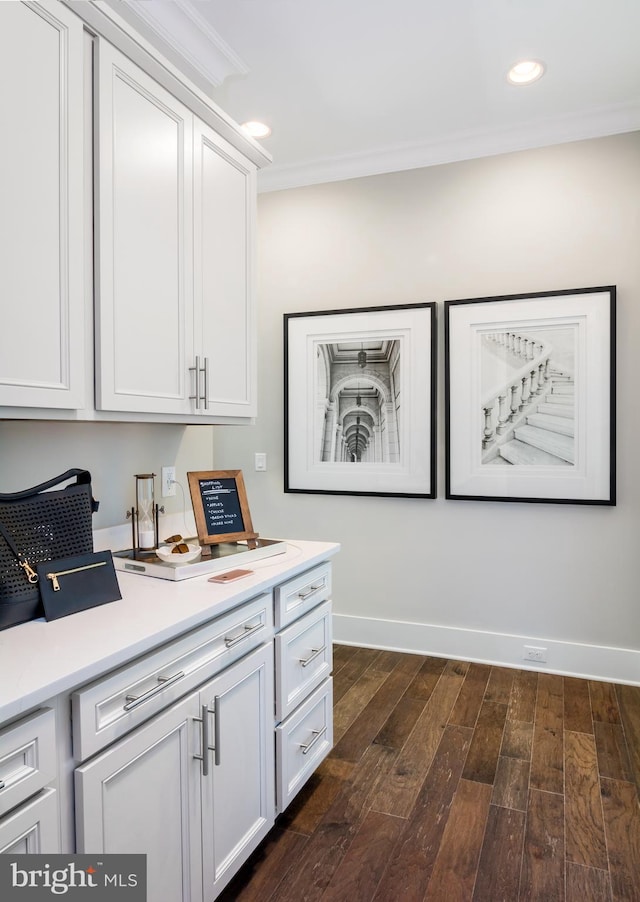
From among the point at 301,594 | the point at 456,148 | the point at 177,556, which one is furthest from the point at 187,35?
the point at 301,594

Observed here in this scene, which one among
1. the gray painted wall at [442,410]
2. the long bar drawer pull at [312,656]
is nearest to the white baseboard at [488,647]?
the gray painted wall at [442,410]

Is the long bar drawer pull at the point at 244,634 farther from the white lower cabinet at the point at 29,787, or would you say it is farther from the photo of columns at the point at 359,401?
the photo of columns at the point at 359,401

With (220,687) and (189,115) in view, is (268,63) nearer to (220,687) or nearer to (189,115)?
(189,115)

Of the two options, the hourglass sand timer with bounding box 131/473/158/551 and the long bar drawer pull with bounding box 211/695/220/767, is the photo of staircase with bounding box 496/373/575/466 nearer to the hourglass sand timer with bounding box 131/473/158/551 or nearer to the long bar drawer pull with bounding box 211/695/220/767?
the hourglass sand timer with bounding box 131/473/158/551

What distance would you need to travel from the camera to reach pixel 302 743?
1.98 metres

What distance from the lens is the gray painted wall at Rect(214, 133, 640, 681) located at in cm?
300

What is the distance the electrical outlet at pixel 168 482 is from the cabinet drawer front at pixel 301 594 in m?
0.67

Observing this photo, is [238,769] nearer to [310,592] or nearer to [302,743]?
[302,743]

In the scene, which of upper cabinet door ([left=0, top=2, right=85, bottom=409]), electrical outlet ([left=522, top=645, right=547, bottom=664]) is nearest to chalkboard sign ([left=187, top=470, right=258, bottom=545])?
upper cabinet door ([left=0, top=2, right=85, bottom=409])

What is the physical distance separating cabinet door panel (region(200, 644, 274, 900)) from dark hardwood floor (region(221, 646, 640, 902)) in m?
0.17

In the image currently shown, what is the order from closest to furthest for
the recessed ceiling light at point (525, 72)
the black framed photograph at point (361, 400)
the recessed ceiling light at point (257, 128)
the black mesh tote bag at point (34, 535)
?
1. the black mesh tote bag at point (34, 535)
2. the recessed ceiling light at point (525, 72)
3. the recessed ceiling light at point (257, 128)
4. the black framed photograph at point (361, 400)

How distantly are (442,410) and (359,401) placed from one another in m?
0.49

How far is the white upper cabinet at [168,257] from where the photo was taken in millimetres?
1615

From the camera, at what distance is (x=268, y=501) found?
375 centimetres
